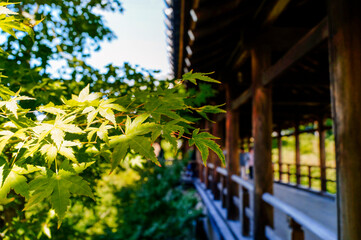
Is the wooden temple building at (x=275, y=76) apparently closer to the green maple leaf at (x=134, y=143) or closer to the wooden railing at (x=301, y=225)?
the wooden railing at (x=301, y=225)

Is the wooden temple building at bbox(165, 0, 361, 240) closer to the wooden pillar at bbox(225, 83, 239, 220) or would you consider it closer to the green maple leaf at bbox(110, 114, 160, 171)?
the wooden pillar at bbox(225, 83, 239, 220)

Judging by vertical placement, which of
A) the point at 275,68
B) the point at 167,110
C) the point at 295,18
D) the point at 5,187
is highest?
the point at 295,18

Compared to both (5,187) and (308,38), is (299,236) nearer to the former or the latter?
(308,38)

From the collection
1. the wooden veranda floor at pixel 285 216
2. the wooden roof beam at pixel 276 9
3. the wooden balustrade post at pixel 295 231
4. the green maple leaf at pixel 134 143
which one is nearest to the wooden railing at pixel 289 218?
the wooden balustrade post at pixel 295 231

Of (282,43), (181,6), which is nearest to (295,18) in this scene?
(282,43)

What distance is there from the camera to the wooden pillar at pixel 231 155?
644cm

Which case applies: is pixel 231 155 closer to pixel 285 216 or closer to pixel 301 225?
pixel 285 216

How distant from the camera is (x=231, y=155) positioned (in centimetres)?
690

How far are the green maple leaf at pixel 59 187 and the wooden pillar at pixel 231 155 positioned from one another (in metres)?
5.83

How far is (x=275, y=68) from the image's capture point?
3891 millimetres

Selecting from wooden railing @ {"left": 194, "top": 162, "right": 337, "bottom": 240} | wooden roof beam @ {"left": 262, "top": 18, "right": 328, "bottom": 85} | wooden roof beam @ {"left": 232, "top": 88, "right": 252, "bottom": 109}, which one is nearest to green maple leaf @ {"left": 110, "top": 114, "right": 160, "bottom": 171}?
wooden railing @ {"left": 194, "top": 162, "right": 337, "bottom": 240}

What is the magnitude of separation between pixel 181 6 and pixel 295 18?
2372mm

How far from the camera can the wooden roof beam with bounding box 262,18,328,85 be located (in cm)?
267

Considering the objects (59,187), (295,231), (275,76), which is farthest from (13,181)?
(275,76)
